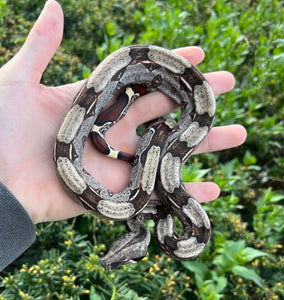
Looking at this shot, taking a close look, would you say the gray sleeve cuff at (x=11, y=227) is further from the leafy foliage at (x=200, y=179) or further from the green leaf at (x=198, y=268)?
the green leaf at (x=198, y=268)

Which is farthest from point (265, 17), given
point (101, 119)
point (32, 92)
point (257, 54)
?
point (32, 92)

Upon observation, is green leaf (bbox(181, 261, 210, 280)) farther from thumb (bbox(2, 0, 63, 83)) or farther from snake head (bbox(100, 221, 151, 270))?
thumb (bbox(2, 0, 63, 83))

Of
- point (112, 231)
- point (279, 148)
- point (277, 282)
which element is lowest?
point (277, 282)

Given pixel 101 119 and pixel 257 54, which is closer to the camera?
pixel 101 119

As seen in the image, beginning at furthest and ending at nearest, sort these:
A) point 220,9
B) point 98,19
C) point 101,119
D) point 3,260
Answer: point 98,19, point 220,9, point 101,119, point 3,260

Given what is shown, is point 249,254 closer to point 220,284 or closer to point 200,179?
point 220,284

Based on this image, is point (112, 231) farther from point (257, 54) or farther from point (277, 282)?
point (257, 54)

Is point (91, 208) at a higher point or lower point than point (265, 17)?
lower
